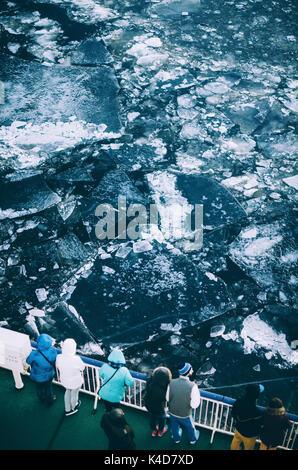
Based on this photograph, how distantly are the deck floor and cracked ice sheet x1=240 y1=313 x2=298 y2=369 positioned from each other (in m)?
1.10

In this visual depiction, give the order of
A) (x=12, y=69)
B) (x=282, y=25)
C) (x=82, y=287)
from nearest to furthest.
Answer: (x=82, y=287), (x=12, y=69), (x=282, y=25)

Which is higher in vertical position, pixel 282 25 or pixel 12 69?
pixel 282 25

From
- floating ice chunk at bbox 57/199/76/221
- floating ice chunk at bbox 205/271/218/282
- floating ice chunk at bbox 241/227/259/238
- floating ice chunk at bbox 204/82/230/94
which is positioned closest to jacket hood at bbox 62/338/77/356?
floating ice chunk at bbox 205/271/218/282

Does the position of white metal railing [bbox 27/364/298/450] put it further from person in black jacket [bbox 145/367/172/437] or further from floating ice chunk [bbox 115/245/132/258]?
floating ice chunk [bbox 115/245/132/258]

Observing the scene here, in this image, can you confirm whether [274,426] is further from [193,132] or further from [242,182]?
[193,132]

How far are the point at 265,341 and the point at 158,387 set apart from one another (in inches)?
68.2

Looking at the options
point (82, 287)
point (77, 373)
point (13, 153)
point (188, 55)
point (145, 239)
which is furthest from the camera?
point (188, 55)

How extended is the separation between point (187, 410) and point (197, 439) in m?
0.50

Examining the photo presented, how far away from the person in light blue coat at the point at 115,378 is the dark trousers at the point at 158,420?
33 centimetres

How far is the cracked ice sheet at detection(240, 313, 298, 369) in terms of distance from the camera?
3.90 meters

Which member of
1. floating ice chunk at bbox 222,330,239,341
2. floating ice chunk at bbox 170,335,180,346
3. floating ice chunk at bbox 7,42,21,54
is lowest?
floating ice chunk at bbox 170,335,180,346

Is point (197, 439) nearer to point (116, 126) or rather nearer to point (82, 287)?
point (82, 287)

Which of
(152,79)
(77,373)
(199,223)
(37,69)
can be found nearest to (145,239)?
(199,223)

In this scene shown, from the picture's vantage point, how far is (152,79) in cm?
698
